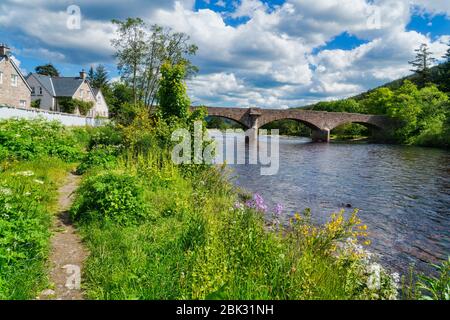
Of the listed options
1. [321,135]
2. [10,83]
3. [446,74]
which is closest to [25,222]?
[10,83]

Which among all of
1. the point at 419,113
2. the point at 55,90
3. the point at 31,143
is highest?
the point at 55,90

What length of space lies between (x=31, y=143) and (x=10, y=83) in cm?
3101

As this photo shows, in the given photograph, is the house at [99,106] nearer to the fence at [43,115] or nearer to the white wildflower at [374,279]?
the fence at [43,115]

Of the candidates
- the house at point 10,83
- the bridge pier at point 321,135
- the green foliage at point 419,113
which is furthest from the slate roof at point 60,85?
the green foliage at point 419,113

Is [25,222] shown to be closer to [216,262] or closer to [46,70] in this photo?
[216,262]

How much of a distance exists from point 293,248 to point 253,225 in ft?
2.97

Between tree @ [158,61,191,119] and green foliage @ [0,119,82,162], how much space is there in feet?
13.3

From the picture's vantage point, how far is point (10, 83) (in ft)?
122

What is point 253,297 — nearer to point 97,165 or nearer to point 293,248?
point 293,248

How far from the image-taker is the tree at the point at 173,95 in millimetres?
14477

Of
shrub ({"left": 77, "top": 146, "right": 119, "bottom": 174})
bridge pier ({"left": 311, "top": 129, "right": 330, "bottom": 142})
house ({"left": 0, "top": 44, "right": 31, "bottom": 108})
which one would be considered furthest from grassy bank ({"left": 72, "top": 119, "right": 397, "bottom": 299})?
bridge pier ({"left": 311, "top": 129, "right": 330, "bottom": 142})

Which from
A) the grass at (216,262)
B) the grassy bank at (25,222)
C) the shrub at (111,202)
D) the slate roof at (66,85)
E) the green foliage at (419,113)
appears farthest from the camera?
the slate roof at (66,85)

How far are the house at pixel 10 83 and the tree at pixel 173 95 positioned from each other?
28.0 m
